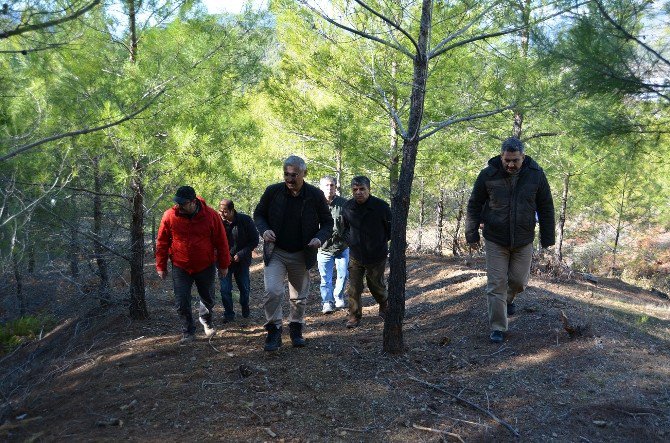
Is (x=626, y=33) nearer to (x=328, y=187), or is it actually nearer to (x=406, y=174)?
(x=406, y=174)

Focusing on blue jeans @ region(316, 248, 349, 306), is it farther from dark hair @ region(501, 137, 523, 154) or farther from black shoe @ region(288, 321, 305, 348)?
dark hair @ region(501, 137, 523, 154)

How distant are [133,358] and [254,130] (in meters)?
4.08

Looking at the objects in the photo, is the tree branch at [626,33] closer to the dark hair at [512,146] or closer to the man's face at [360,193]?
the dark hair at [512,146]

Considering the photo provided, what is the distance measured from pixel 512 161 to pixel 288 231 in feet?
7.68

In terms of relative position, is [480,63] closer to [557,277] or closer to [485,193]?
[485,193]

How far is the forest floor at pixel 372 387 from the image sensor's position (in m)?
3.53

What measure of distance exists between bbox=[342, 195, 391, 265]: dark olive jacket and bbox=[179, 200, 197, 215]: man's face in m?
1.89

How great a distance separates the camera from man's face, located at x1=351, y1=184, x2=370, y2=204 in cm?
588

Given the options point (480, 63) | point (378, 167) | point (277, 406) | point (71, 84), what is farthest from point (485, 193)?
point (378, 167)

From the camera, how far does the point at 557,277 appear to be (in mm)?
10859

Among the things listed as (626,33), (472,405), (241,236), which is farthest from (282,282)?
(626,33)

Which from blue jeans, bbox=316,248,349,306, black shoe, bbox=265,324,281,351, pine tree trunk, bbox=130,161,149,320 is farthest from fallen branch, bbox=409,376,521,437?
pine tree trunk, bbox=130,161,149,320

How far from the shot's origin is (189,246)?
560 centimetres

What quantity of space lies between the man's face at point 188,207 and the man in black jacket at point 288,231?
80 centimetres
